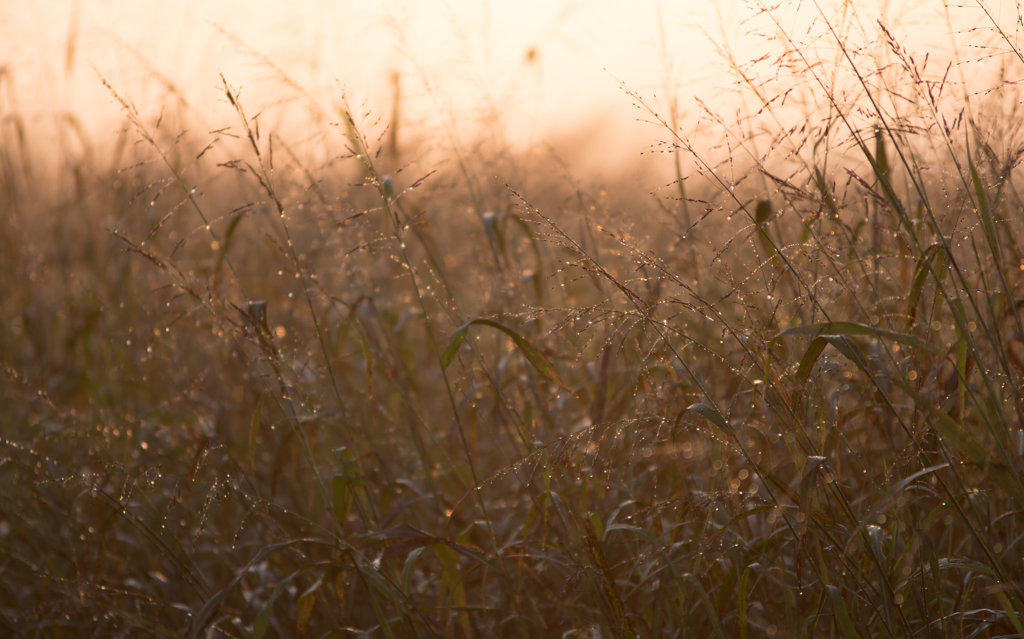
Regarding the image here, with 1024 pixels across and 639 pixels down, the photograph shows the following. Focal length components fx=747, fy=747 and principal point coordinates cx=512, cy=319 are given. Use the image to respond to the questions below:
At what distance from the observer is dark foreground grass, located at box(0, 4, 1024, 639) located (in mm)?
1339

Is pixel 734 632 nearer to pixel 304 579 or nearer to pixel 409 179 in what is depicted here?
pixel 304 579

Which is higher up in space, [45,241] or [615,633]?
[45,241]

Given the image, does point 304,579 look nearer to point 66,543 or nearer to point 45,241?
point 66,543

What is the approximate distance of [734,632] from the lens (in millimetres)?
1553

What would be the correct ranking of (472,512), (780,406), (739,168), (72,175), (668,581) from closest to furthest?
(780,406) → (739,168) → (668,581) → (472,512) → (72,175)

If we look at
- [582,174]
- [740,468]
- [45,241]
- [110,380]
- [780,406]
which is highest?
[45,241]

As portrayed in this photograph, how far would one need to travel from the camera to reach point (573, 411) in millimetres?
2594

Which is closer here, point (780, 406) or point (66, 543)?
point (780, 406)

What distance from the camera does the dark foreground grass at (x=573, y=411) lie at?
4.39 ft

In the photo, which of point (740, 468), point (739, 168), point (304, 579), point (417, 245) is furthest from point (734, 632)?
point (417, 245)

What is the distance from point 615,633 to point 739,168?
1.03 meters

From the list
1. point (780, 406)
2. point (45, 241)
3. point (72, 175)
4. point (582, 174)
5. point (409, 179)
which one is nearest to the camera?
point (780, 406)

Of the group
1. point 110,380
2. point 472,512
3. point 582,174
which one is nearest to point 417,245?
point 582,174

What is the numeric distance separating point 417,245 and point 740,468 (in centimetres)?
311
